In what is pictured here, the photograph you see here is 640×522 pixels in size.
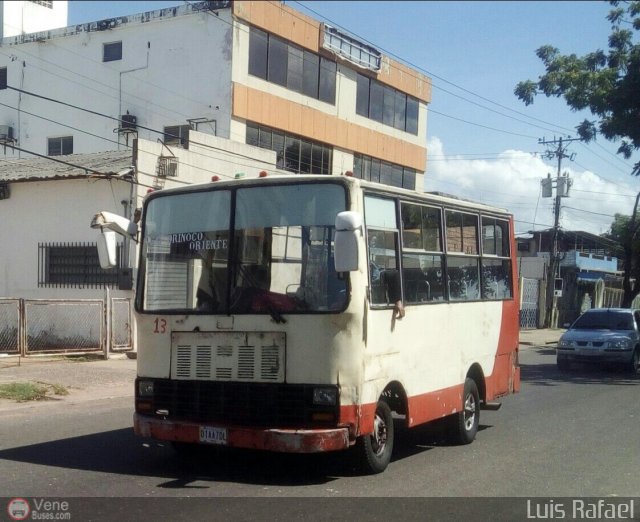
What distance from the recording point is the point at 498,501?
22.8 ft

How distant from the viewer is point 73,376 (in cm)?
1528

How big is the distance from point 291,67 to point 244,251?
23.4 metres

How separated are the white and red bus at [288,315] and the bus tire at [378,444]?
2 centimetres

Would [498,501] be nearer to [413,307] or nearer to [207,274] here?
[413,307]

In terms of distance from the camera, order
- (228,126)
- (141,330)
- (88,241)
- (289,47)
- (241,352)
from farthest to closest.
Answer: (289,47) < (228,126) < (88,241) < (141,330) < (241,352)

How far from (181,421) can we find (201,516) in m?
1.55

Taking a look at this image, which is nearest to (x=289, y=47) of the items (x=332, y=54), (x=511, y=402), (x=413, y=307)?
(x=332, y=54)

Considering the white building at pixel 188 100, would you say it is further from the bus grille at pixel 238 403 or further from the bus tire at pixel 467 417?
the bus grille at pixel 238 403

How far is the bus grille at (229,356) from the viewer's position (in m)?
7.37

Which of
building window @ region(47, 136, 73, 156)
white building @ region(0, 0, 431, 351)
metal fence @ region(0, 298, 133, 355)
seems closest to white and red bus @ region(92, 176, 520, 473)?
metal fence @ region(0, 298, 133, 355)

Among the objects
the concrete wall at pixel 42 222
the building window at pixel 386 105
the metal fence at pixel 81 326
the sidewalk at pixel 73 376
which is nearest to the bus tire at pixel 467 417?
the sidewalk at pixel 73 376

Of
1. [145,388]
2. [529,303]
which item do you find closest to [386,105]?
[529,303]

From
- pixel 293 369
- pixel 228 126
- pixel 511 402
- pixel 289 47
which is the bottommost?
pixel 511 402

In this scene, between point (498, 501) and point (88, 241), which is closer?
point (498, 501)
